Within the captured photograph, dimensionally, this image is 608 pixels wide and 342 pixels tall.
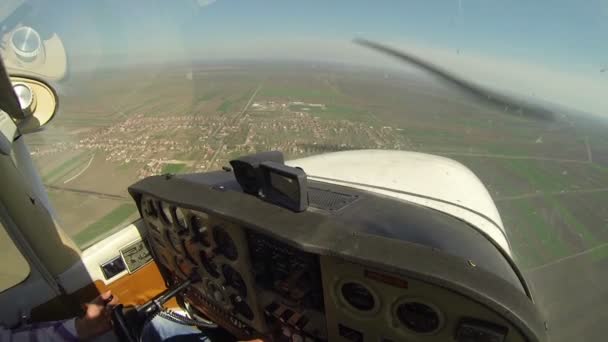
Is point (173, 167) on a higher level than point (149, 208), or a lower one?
lower

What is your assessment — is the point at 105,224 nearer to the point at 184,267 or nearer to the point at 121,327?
the point at 184,267

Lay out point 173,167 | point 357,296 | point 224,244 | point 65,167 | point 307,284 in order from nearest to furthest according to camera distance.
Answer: point 357,296 → point 307,284 → point 224,244 → point 65,167 → point 173,167

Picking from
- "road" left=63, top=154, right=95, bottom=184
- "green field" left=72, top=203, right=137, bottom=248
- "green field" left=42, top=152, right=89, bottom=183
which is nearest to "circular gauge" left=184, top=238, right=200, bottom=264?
"green field" left=72, top=203, right=137, bottom=248

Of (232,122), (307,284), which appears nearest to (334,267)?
(307,284)

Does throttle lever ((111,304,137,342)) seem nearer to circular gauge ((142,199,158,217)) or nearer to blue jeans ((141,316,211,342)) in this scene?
circular gauge ((142,199,158,217))

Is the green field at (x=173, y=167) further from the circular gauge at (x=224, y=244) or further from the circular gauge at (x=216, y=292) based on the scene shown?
the circular gauge at (x=224, y=244)

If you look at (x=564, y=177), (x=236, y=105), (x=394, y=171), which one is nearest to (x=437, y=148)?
(x=564, y=177)

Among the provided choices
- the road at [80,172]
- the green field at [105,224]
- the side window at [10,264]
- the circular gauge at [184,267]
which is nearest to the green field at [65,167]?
the road at [80,172]

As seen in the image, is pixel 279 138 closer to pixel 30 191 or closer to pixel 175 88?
pixel 175 88
